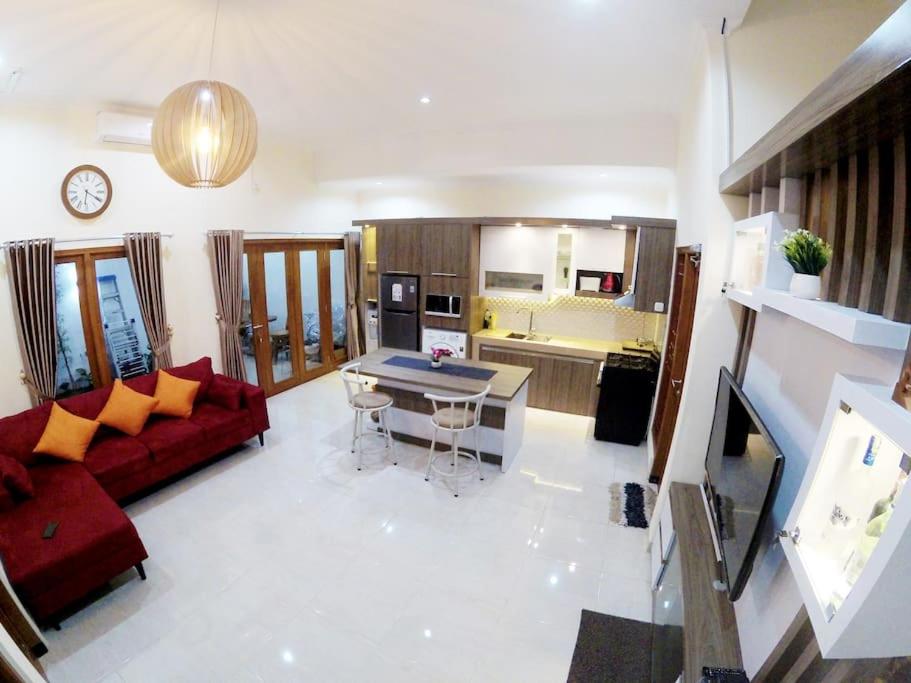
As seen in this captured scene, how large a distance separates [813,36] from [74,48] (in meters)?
4.29

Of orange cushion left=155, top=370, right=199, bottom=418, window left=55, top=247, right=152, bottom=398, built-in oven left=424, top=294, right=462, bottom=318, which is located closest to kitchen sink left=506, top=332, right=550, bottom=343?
built-in oven left=424, top=294, right=462, bottom=318

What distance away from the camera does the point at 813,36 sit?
6.81ft

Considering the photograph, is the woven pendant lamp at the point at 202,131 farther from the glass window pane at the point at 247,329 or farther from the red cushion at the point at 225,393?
the glass window pane at the point at 247,329

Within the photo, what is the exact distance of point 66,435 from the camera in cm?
341

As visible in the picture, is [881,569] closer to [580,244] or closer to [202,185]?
[202,185]

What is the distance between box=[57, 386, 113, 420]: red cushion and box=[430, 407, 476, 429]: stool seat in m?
3.03

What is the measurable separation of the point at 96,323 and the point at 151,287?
59 centimetres

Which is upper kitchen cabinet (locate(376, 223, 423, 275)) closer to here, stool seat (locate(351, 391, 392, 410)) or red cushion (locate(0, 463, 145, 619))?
stool seat (locate(351, 391, 392, 410))

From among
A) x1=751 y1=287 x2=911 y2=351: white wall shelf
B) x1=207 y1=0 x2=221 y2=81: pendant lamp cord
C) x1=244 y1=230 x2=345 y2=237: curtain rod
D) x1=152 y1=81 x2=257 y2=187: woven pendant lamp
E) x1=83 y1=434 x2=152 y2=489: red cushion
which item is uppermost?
x1=207 y1=0 x2=221 y2=81: pendant lamp cord

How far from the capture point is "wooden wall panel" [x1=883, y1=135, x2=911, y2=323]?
41.1 inches

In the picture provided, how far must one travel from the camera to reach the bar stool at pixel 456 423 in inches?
146

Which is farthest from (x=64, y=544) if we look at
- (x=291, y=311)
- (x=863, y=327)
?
(x=291, y=311)

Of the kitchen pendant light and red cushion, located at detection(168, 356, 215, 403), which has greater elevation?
the kitchen pendant light

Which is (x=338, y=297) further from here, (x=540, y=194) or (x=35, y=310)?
(x=35, y=310)
